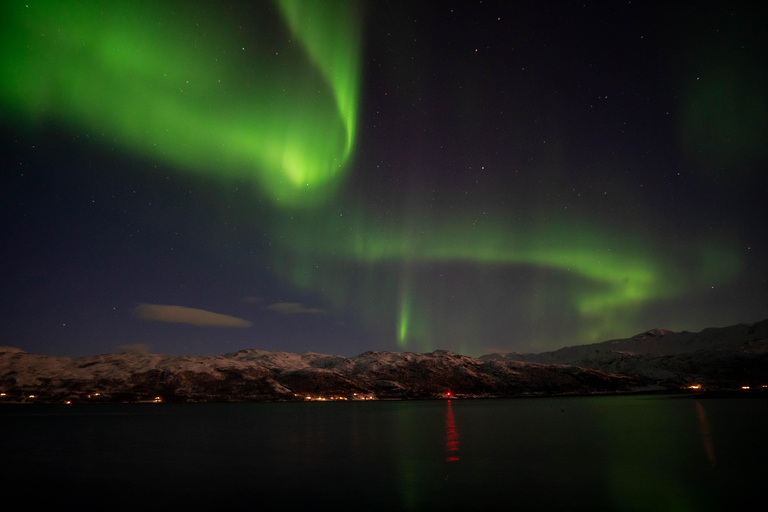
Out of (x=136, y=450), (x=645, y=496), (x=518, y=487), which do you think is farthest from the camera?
(x=136, y=450)

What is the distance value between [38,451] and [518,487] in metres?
55.4

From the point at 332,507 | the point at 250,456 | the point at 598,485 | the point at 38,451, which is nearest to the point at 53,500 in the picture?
the point at 332,507

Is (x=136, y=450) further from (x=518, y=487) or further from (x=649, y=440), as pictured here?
(x=649, y=440)

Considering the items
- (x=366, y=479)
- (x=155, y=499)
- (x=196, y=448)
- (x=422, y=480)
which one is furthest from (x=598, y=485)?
(x=196, y=448)

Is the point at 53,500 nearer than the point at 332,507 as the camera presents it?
No

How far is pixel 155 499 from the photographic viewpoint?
2653 centimetres

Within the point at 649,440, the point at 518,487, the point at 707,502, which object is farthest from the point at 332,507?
the point at 649,440

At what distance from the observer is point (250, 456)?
45000 millimetres

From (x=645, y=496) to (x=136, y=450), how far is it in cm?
4987

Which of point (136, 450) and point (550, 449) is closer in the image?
point (550, 449)

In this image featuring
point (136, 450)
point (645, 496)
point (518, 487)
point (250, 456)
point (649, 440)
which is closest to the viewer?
point (645, 496)

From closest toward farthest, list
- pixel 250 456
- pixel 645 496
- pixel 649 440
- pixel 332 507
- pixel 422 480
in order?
pixel 332 507, pixel 645 496, pixel 422 480, pixel 250 456, pixel 649 440

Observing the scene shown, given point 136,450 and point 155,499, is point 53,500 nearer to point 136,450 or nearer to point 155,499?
point 155,499

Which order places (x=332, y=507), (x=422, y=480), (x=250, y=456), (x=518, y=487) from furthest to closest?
(x=250, y=456)
(x=422, y=480)
(x=518, y=487)
(x=332, y=507)
